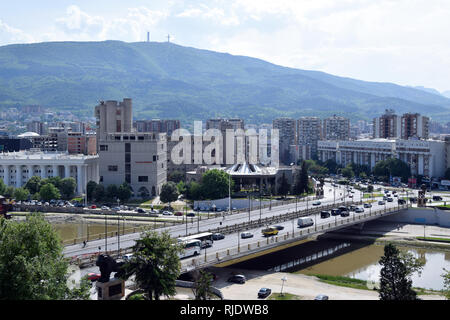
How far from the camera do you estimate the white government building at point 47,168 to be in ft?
179

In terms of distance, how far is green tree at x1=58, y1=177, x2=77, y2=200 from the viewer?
169 ft

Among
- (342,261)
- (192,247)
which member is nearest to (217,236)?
(192,247)

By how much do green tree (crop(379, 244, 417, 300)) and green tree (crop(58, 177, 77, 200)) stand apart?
128 ft

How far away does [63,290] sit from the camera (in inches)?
581

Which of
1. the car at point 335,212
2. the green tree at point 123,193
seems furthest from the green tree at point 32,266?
the green tree at point 123,193

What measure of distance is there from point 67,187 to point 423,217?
33.4 m

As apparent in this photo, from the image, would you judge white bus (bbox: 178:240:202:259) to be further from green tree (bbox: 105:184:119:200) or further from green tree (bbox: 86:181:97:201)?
green tree (bbox: 86:181:97:201)

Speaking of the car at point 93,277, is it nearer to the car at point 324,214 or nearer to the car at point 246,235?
the car at point 246,235

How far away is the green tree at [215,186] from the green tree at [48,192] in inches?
575

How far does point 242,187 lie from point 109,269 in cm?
3773

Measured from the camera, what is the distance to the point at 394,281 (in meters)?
17.9
